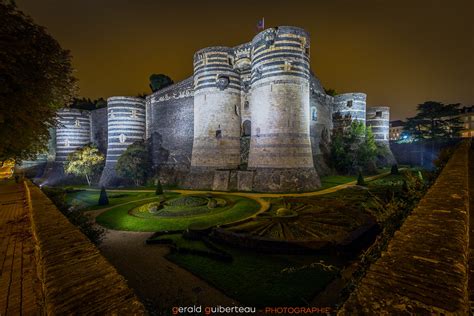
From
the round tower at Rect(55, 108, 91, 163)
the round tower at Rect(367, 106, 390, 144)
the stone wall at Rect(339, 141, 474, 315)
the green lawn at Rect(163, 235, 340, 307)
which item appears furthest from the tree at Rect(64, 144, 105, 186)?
the round tower at Rect(367, 106, 390, 144)

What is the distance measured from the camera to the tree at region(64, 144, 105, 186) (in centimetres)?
2734

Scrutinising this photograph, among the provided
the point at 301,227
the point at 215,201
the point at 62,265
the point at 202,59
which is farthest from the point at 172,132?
the point at 62,265

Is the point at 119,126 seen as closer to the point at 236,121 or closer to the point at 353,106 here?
the point at 236,121

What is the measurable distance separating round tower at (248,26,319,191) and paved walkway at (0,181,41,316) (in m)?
15.1

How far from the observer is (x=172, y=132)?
27109 mm

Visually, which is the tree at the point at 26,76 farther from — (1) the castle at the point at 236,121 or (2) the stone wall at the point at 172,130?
(2) the stone wall at the point at 172,130

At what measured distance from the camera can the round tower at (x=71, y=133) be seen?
3164cm

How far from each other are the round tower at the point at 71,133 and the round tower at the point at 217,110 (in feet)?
70.9

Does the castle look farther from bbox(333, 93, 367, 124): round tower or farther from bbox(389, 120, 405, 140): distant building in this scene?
bbox(389, 120, 405, 140): distant building

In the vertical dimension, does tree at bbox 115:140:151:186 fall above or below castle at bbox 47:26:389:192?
below

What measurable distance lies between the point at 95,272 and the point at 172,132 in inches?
1026

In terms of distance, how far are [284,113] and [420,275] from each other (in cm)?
1773

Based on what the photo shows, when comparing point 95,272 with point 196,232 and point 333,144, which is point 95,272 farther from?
point 333,144

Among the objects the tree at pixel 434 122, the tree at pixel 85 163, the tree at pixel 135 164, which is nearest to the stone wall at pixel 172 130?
the tree at pixel 135 164
